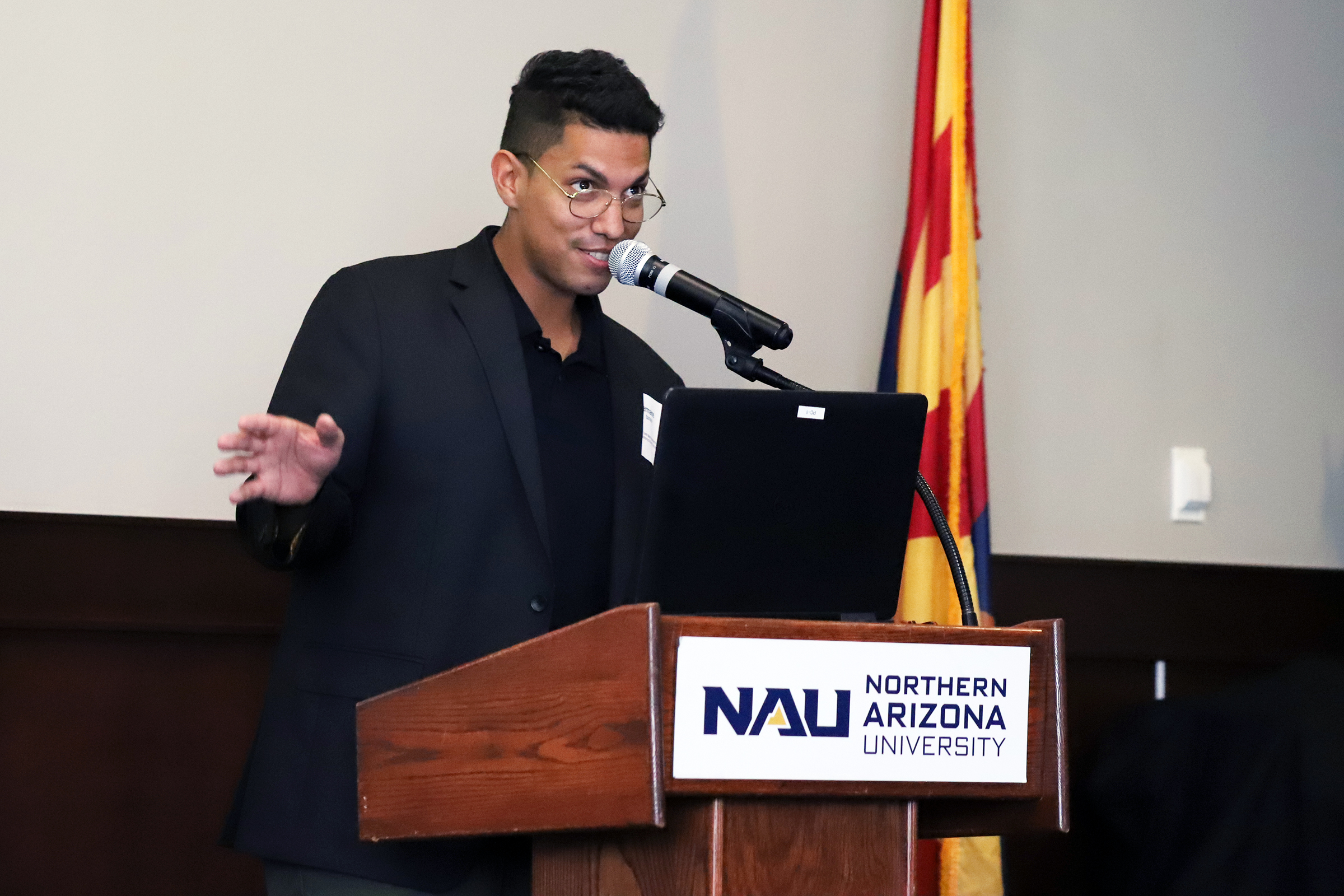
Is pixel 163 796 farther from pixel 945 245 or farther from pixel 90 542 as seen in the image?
pixel 945 245

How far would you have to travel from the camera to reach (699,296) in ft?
5.11

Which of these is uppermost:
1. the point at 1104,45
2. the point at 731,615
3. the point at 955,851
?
the point at 1104,45

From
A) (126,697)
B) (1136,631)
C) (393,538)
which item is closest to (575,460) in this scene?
(393,538)

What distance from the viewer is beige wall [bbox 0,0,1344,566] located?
2613 millimetres

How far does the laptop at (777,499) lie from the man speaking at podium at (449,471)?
1.24 ft

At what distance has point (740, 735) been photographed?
3.92 ft

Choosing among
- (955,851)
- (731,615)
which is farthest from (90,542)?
(955,851)

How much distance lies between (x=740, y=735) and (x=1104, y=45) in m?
2.75

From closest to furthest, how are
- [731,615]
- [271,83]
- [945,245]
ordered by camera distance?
[731,615] < [271,83] < [945,245]

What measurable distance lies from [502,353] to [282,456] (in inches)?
18.0

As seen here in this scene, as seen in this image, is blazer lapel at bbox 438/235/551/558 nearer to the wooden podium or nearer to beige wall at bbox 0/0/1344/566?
the wooden podium

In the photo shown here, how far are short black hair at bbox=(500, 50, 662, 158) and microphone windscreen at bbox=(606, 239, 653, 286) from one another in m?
0.36

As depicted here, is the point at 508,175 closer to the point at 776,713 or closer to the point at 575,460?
the point at 575,460

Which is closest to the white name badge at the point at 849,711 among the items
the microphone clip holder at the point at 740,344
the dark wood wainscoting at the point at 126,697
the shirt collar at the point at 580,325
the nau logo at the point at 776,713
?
the nau logo at the point at 776,713
